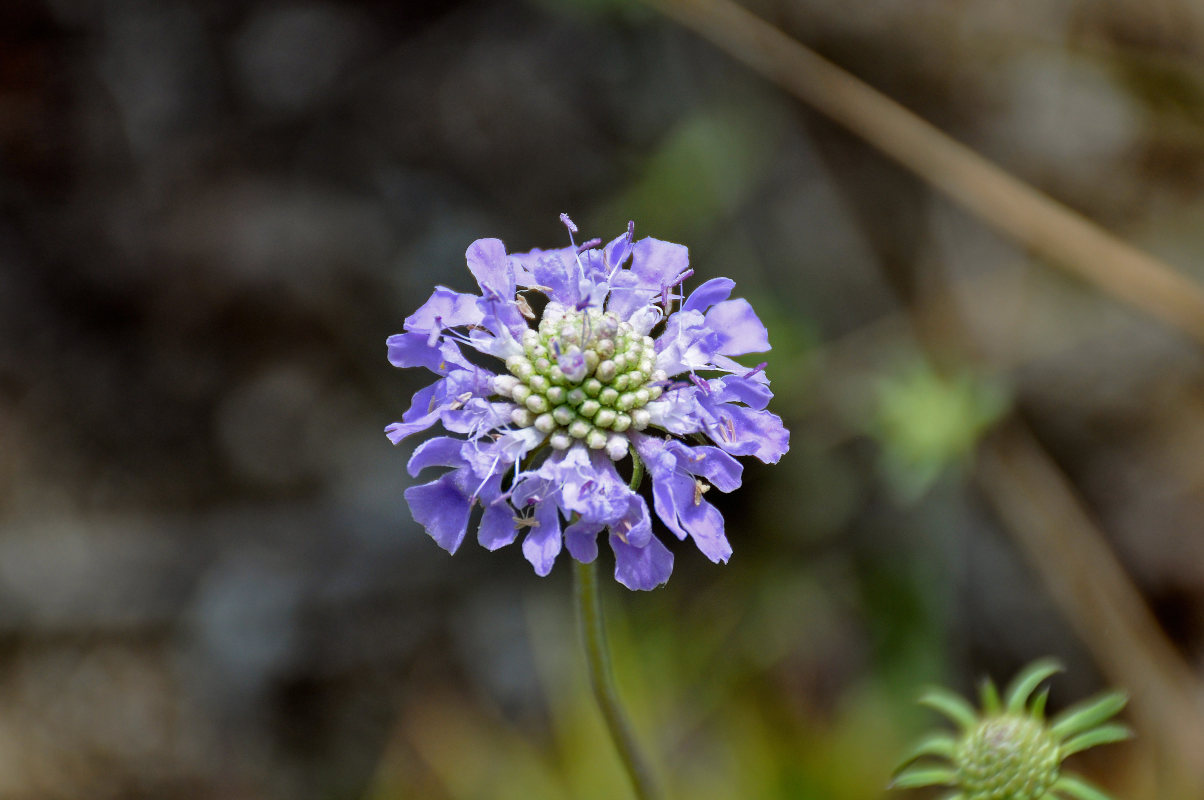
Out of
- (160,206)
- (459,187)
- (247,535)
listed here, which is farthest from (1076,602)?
(160,206)

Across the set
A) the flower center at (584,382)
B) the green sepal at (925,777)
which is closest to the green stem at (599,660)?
the flower center at (584,382)

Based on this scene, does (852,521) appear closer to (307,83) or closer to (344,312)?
(344,312)

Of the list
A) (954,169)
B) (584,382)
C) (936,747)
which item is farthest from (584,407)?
(954,169)

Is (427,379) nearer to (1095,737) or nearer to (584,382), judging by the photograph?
(584,382)

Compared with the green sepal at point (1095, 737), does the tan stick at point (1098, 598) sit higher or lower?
higher

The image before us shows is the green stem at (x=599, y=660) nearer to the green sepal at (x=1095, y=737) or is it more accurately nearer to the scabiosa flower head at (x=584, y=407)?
the scabiosa flower head at (x=584, y=407)

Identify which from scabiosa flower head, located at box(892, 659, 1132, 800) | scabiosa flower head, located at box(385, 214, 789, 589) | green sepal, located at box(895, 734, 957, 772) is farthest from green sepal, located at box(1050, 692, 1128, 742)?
scabiosa flower head, located at box(385, 214, 789, 589)
